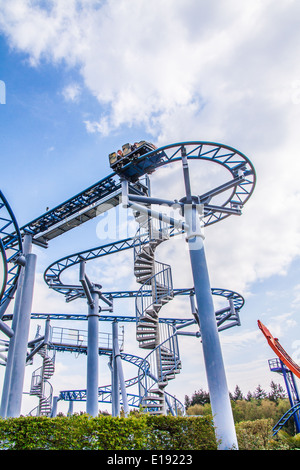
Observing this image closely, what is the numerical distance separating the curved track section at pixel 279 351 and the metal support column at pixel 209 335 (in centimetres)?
1509

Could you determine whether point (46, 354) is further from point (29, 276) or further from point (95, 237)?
point (29, 276)

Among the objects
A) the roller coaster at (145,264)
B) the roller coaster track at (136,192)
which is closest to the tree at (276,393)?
the roller coaster at (145,264)

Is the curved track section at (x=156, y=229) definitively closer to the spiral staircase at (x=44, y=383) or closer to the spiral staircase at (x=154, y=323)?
the spiral staircase at (x=154, y=323)

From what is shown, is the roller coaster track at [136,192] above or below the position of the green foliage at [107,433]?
above

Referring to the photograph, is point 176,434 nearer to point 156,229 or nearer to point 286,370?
point 156,229

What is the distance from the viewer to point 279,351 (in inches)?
859

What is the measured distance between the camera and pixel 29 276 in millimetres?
14109

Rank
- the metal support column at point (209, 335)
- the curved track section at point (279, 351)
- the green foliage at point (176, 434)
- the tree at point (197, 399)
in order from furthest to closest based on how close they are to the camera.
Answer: the tree at point (197, 399), the curved track section at point (279, 351), the metal support column at point (209, 335), the green foliage at point (176, 434)

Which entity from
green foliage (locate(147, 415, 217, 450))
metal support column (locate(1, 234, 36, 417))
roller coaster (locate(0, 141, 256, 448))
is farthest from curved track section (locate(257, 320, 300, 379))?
metal support column (locate(1, 234, 36, 417))

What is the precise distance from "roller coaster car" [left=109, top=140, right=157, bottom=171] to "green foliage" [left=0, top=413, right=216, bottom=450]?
9.18m

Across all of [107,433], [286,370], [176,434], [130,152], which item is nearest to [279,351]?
[286,370]

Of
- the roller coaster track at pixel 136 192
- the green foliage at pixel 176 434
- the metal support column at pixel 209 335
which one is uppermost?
the roller coaster track at pixel 136 192

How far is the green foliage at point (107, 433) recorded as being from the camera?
624cm
